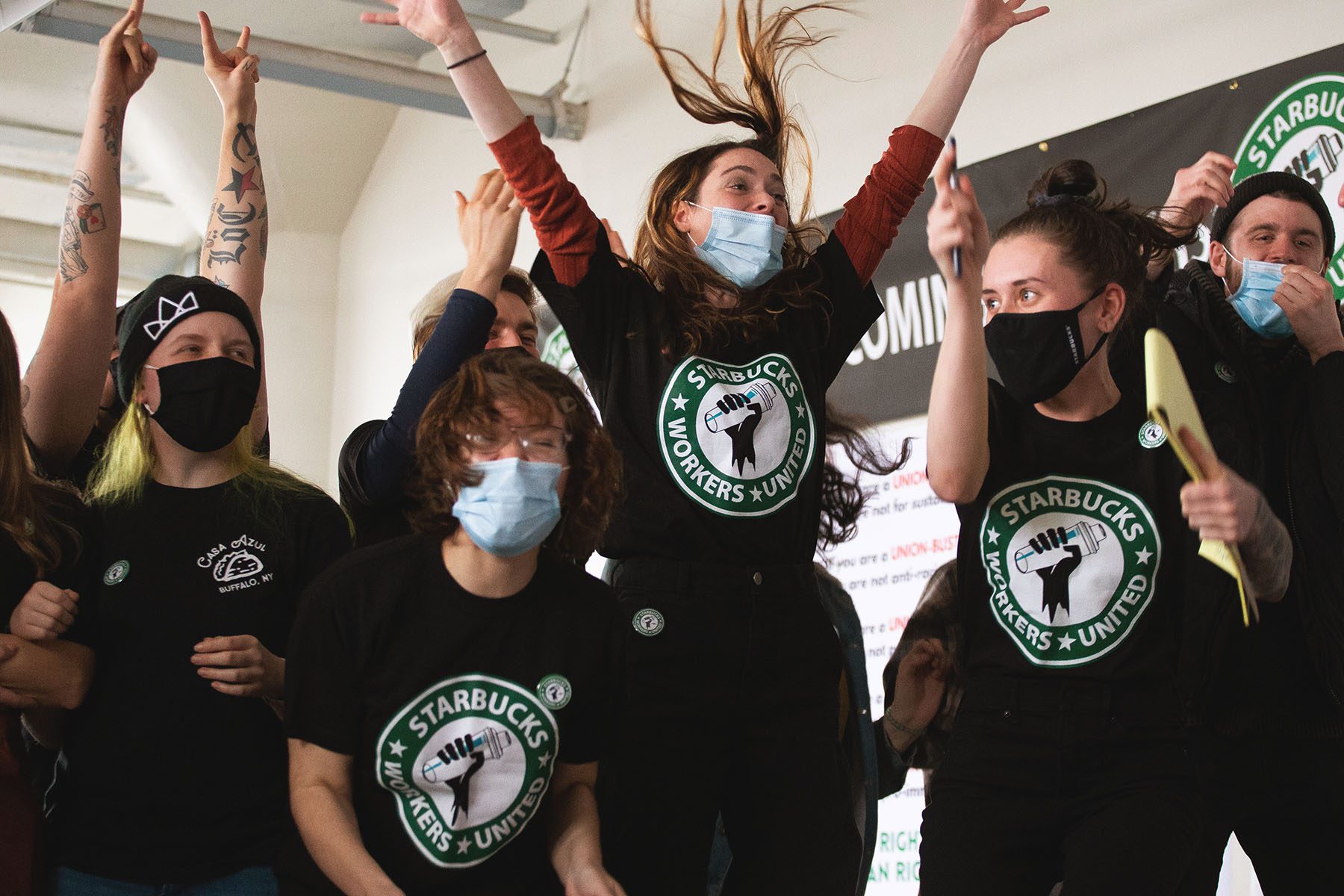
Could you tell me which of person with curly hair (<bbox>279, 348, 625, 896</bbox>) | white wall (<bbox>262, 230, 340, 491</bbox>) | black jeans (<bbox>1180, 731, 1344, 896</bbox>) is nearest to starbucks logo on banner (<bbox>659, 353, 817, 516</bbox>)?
person with curly hair (<bbox>279, 348, 625, 896</bbox>)

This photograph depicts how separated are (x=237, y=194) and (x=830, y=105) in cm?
320

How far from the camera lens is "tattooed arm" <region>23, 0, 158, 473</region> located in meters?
2.44

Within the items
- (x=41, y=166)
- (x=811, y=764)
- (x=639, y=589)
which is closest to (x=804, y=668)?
(x=811, y=764)

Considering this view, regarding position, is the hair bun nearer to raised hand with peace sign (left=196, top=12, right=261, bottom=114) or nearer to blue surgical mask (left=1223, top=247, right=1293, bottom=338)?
blue surgical mask (left=1223, top=247, right=1293, bottom=338)

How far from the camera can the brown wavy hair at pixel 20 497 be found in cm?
219

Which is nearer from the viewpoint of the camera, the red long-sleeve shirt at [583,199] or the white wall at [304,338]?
the red long-sleeve shirt at [583,199]

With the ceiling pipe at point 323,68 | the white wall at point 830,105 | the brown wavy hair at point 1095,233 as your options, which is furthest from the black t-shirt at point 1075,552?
the ceiling pipe at point 323,68

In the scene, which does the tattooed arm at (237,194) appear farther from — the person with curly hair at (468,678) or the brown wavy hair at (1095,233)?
the brown wavy hair at (1095,233)

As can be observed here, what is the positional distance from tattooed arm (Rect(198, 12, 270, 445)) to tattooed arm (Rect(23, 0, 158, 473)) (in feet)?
0.66

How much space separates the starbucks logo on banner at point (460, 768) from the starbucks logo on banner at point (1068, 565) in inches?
34.2

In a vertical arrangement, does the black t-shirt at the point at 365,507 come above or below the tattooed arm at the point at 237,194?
below

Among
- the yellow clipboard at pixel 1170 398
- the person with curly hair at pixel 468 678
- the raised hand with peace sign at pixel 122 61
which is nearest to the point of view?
the yellow clipboard at pixel 1170 398

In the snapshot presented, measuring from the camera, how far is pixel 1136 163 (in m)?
4.33

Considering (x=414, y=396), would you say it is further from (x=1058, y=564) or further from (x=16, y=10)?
(x=16, y=10)
